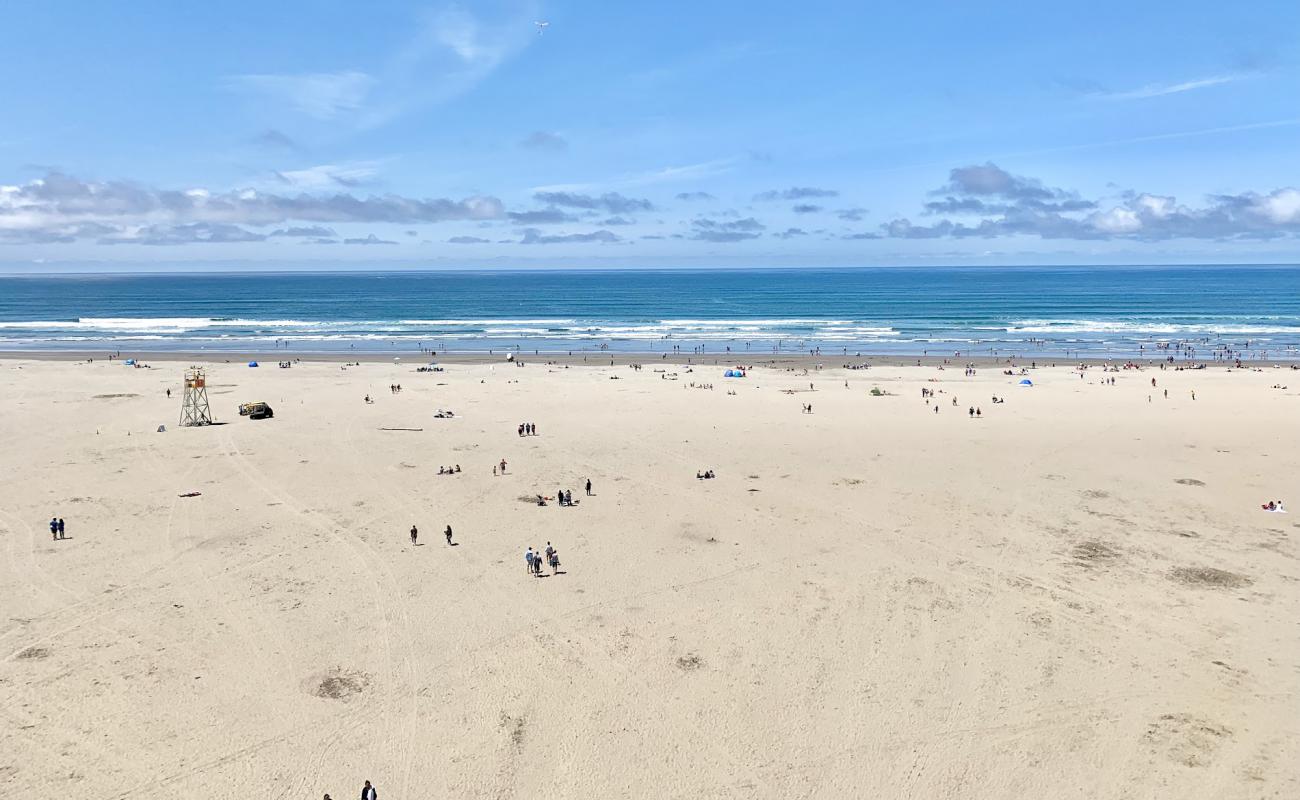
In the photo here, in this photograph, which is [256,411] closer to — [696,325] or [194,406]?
[194,406]

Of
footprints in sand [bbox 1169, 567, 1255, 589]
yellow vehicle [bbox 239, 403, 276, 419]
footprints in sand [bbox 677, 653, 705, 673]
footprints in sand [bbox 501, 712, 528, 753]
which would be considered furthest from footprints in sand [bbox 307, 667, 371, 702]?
yellow vehicle [bbox 239, 403, 276, 419]

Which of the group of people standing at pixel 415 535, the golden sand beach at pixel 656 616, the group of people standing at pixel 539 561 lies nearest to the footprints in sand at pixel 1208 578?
the golden sand beach at pixel 656 616

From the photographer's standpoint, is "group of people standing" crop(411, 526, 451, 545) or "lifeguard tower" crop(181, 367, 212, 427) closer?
"group of people standing" crop(411, 526, 451, 545)

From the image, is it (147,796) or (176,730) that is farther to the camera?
(176,730)

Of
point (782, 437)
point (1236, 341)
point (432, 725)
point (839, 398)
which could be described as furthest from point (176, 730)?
point (1236, 341)

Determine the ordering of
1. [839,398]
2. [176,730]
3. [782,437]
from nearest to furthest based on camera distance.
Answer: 1. [176,730]
2. [782,437]
3. [839,398]

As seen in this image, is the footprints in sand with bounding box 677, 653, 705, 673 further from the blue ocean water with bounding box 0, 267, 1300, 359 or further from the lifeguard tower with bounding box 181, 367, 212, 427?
the blue ocean water with bounding box 0, 267, 1300, 359

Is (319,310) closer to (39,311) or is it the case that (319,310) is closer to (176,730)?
(39,311)
